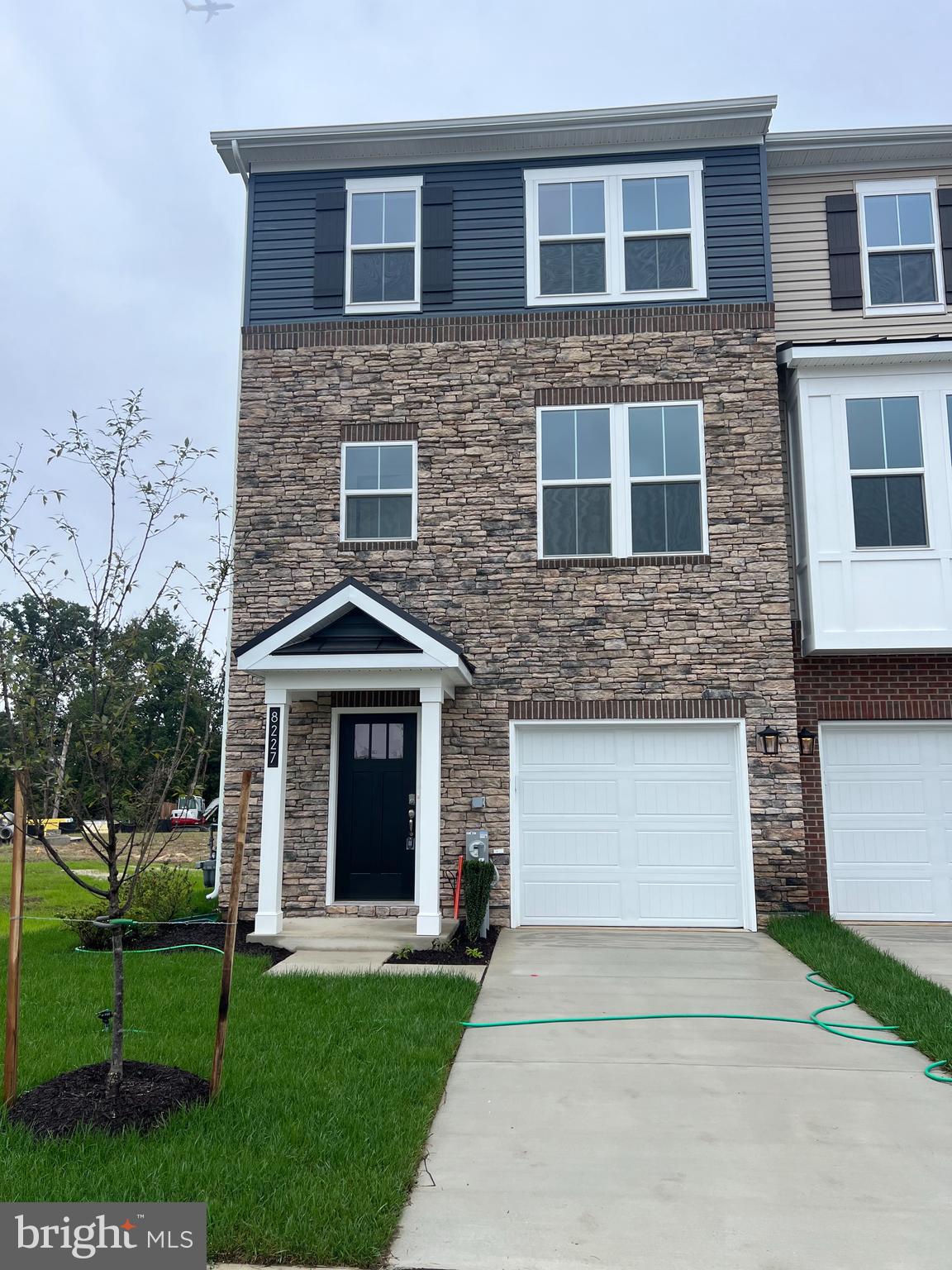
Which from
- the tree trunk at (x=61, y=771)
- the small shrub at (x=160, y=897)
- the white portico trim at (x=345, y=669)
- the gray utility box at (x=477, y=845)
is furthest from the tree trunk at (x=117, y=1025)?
the gray utility box at (x=477, y=845)

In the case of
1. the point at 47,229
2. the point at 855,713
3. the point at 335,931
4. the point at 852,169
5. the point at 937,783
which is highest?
the point at 47,229

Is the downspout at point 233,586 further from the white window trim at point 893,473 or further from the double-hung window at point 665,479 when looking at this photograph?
the white window trim at point 893,473

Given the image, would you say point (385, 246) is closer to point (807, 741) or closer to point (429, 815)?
point (429, 815)

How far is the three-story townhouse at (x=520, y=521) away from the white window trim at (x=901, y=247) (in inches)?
58.6

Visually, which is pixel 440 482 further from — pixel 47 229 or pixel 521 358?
pixel 47 229

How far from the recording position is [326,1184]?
369 centimetres

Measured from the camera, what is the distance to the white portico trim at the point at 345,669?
31.2 feet

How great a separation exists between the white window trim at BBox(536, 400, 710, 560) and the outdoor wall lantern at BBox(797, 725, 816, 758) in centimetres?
239

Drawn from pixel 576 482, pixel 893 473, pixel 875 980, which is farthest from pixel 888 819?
pixel 576 482

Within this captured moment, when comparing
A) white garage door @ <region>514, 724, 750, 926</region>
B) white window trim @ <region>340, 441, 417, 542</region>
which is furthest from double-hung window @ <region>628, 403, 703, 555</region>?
white window trim @ <region>340, 441, 417, 542</region>

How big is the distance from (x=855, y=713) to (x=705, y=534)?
2.73m

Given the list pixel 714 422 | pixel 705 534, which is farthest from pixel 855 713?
pixel 714 422

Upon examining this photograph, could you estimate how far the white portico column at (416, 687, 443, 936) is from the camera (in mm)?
9258

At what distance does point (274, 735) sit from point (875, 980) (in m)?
6.08
